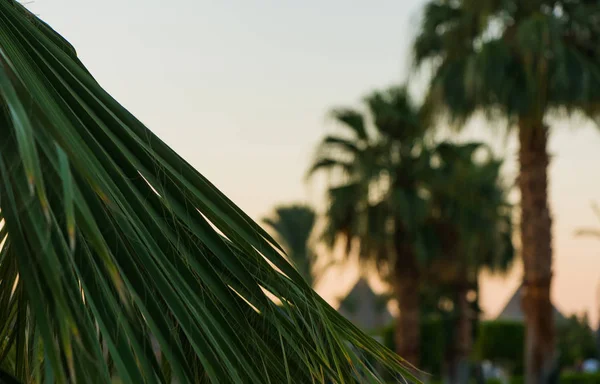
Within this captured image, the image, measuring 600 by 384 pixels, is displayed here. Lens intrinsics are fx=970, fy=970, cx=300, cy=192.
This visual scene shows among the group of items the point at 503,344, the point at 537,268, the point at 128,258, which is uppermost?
the point at 503,344

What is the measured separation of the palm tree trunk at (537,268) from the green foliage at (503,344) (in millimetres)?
25435

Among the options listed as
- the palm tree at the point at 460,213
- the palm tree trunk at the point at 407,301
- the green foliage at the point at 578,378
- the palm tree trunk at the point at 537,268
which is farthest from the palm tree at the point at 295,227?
the palm tree trunk at the point at 537,268

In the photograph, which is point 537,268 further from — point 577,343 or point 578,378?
point 577,343

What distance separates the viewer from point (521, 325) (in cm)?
3978

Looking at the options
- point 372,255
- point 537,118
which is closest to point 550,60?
point 537,118

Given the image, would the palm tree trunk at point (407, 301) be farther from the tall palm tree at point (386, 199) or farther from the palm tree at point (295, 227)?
the palm tree at point (295, 227)

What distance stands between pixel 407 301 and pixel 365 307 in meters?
42.0

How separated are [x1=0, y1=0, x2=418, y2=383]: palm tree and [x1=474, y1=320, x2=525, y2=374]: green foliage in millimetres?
38216

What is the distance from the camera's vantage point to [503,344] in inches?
1535

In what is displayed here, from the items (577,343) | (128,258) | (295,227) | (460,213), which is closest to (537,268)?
(460,213)

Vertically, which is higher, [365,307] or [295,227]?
[365,307]

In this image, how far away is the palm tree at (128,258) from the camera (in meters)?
0.91

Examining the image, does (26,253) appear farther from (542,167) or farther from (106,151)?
(542,167)

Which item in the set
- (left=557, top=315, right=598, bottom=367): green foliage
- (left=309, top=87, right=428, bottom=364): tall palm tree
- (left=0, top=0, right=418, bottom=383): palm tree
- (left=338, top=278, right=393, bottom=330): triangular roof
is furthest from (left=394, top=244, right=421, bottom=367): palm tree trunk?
(left=338, top=278, right=393, bottom=330): triangular roof
